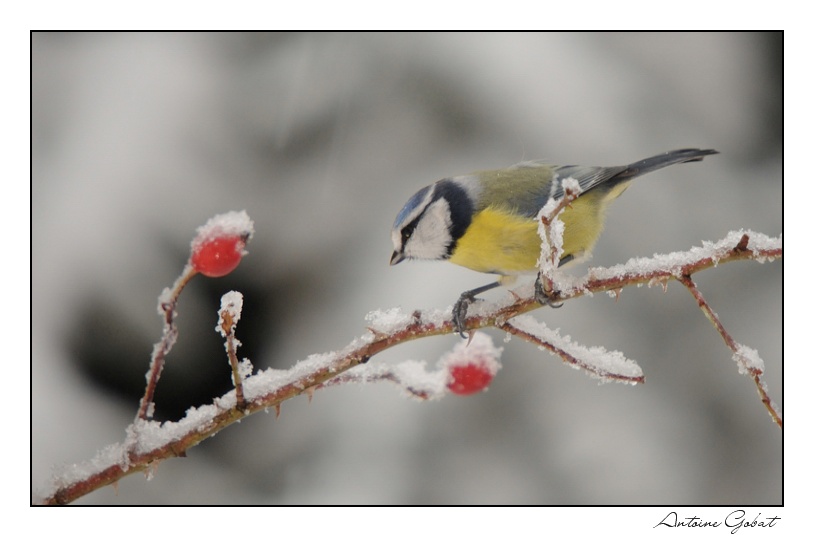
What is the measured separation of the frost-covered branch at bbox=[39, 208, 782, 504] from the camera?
0.60 metres

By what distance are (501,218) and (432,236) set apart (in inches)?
4.2

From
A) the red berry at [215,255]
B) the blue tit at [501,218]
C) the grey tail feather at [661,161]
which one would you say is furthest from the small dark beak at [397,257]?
the red berry at [215,255]

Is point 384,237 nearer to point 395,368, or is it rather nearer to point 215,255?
point 395,368

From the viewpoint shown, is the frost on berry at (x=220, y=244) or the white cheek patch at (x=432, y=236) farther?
the white cheek patch at (x=432, y=236)

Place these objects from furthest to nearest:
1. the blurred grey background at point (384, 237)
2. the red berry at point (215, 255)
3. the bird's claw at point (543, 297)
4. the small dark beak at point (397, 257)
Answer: the blurred grey background at point (384, 237), the small dark beak at point (397, 257), the bird's claw at point (543, 297), the red berry at point (215, 255)

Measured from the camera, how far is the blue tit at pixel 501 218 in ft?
3.22

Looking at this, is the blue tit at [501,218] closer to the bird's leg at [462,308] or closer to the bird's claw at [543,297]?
the bird's leg at [462,308]

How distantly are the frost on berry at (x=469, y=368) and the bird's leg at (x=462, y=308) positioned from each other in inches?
1.0

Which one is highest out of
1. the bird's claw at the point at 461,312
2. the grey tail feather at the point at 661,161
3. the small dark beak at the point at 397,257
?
the grey tail feather at the point at 661,161

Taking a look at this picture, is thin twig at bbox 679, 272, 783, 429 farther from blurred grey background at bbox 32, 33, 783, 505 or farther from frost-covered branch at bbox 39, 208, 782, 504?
blurred grey background at bbox 32, 33, 783, 505

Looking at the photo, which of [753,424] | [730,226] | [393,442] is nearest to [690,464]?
[753,424]

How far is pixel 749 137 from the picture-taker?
1167mm
